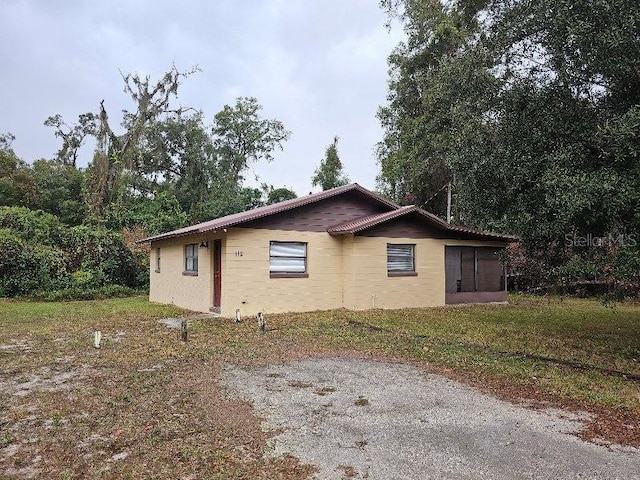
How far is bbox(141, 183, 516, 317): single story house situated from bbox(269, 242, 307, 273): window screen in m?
0.03

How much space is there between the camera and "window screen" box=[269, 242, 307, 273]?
1353 centimetres

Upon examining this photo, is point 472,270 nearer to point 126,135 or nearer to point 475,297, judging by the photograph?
point 475,297

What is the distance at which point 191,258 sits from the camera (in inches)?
607

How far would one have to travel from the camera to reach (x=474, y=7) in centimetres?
1912

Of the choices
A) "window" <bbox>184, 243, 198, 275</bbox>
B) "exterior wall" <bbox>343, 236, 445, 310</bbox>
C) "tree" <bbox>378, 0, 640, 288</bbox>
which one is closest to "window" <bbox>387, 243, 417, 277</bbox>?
"exterior wall" <bbox>343, 236, 445, 310</bbox>

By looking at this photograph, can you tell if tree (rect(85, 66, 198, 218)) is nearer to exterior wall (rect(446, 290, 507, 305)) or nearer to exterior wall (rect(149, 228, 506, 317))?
exterior wall (rect(149, 228, 506, 317))

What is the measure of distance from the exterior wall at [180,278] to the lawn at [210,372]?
4.57 feet

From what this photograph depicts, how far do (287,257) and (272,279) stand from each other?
0.82 m

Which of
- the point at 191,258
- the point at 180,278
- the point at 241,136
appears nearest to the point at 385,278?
the point at 191,258

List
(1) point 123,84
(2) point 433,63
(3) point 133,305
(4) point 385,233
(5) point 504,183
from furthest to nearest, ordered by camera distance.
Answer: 1. (1) point 123,84
2. (2) point 433,63
3. (3) point 133,305
4. (4) point 385,233
5. (5) point 504,183

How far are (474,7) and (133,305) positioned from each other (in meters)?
17.7

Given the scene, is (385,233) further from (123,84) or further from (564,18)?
(123,84)

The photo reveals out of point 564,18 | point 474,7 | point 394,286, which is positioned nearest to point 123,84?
point 474,7

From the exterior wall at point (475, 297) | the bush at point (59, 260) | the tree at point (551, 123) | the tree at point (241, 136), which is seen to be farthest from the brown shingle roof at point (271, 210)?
the tree at point (241, 136)
